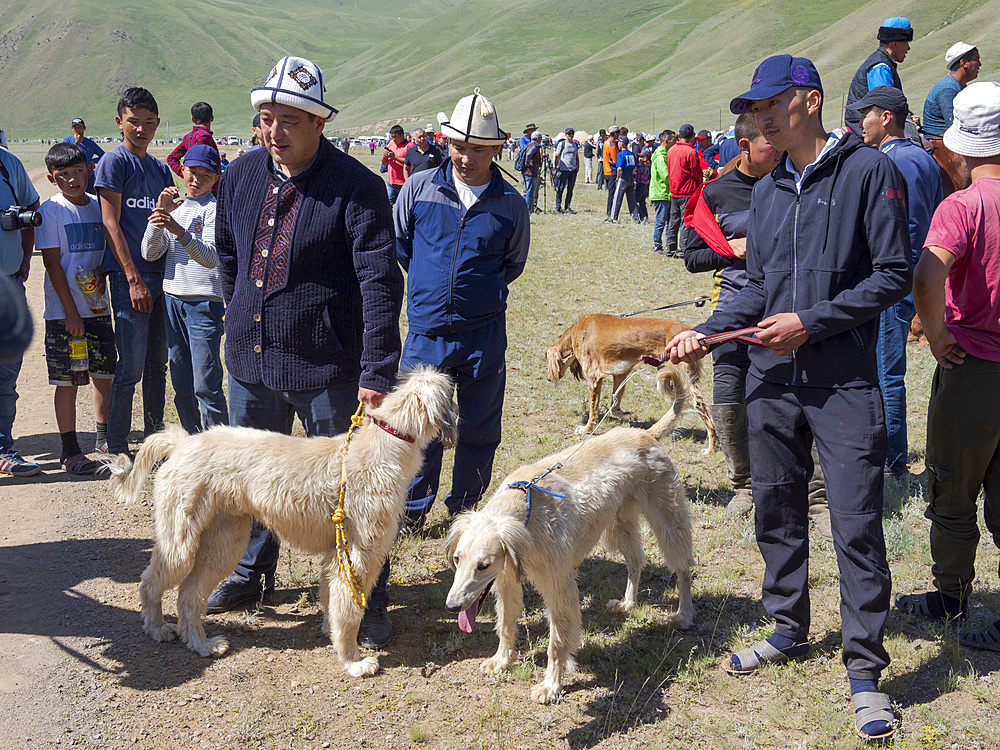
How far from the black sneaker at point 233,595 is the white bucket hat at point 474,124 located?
9.48 ft

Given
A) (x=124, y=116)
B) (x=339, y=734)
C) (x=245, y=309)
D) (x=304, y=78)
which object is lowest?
(x=339, y=734)

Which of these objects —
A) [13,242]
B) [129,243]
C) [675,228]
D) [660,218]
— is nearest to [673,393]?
[129,243]

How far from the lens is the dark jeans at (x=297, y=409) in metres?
3.98

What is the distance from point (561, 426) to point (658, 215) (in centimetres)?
1000

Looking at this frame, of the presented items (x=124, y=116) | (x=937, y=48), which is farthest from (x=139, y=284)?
(x=937, y=48)

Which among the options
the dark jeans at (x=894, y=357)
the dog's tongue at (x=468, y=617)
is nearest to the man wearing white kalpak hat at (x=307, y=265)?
the dog's tongue at (x=468, y=617)

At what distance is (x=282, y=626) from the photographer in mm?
4215

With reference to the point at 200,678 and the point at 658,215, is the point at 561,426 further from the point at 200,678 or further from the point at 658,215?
the point at 658,215

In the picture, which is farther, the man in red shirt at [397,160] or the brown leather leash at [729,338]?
the man in red shirt at [397,160]

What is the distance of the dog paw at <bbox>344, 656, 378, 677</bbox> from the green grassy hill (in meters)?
65.3

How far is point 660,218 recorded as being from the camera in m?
16.4

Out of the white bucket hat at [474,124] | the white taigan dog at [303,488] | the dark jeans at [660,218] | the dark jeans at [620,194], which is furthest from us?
the dark jeans at [620,194]

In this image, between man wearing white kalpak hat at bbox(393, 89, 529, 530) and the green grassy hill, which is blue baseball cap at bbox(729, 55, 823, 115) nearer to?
man wearing white kalpak hat at bbox(393, 89, 529, 530)

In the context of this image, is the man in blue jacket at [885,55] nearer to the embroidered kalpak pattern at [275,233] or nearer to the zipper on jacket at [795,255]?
the zipper on jacket at [795,255]
